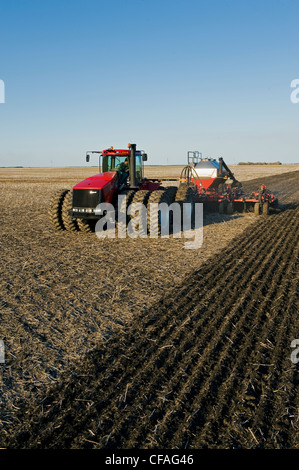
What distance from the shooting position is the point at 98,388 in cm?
400

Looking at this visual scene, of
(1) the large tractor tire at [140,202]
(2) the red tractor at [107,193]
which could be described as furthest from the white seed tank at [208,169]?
(1) the large tractor tire at [140,202]

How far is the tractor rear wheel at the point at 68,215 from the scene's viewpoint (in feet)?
37.8

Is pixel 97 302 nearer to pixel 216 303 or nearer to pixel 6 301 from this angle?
pixel 6 301

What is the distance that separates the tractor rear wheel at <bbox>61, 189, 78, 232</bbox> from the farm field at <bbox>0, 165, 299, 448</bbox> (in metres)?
2.79

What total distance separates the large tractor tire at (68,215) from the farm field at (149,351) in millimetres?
2796

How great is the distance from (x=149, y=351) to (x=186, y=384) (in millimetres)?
783

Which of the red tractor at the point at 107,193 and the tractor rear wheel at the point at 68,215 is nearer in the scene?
the red tractor at the point at 107,193

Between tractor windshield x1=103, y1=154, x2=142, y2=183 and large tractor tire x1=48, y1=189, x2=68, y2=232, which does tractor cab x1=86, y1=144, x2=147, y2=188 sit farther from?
large tractor tire x1=48, y1=189, x2=68, y2=232

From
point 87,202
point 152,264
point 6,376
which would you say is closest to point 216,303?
point 152,264

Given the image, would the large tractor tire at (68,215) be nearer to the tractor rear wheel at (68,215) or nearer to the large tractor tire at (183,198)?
the tractor rear wheel at (68,215)

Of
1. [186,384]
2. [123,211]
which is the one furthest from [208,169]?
[186,384]

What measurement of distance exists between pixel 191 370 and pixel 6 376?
2103 millimetres

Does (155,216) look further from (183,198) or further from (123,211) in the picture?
(183,198)

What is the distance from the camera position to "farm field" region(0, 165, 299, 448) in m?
3.44
